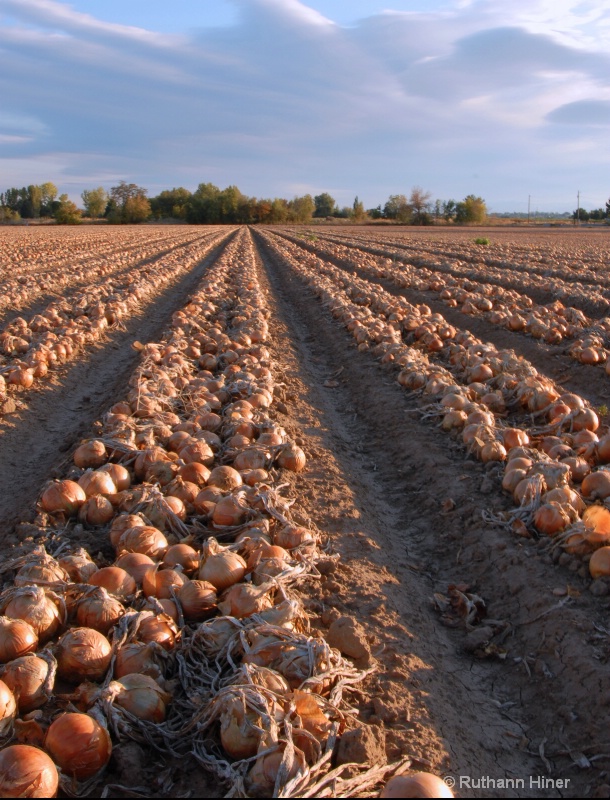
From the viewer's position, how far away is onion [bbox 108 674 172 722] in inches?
86.9

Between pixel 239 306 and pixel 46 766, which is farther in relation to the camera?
pixel 239 306

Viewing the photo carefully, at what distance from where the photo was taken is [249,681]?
219 cm

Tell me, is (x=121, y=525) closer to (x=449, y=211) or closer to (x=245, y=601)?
(x=245, y=601)

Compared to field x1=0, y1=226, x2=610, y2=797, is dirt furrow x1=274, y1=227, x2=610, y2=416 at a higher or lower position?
higher

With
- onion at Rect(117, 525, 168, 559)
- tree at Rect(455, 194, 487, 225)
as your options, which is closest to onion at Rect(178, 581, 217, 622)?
onion at Rect(117, 525, 168, 559)

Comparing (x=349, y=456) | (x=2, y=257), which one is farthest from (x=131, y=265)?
(x=349, y=456)

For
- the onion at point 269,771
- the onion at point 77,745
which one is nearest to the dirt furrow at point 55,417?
the onion at point 77,745

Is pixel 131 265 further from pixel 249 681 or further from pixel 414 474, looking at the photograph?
pixel 249 681

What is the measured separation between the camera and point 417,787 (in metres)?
1.75

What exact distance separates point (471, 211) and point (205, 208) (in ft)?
119

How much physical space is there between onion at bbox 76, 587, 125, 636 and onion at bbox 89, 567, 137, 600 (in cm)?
12

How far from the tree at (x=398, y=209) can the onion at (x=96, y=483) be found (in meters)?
80.7

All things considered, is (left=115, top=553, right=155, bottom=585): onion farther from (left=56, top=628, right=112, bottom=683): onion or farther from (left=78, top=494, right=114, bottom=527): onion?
(left=78, top=494, right=114, bottom=527): onion

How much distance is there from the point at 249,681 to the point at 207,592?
2.19 feet
